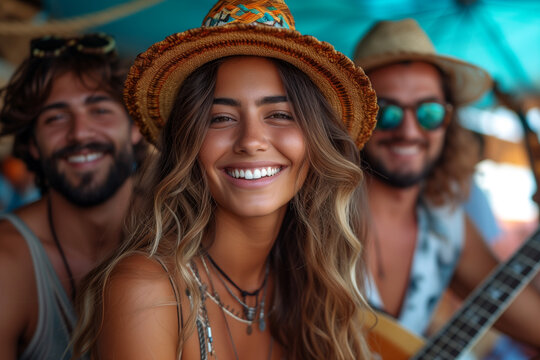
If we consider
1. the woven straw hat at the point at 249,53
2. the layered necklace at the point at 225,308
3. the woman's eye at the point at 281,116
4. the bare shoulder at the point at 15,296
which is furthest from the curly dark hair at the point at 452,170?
the bare shoulder at the point at 15,296

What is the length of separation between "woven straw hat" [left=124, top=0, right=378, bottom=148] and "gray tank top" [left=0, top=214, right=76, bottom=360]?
3.02 ft

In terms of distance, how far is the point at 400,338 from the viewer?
2395mm

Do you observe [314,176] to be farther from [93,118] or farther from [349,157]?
[93,118]

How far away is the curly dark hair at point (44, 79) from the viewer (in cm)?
242

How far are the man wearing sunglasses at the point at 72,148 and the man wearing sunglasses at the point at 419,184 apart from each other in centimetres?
133

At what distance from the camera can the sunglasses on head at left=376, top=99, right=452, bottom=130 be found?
2590 mm

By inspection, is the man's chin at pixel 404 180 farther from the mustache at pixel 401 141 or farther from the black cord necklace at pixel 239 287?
the black cord necklace at pixel 239 287

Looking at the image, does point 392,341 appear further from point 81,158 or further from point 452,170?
point 81,158

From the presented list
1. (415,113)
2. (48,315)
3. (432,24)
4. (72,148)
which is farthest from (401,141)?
(48,315)

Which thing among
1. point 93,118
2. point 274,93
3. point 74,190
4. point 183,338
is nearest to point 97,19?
point 93,118

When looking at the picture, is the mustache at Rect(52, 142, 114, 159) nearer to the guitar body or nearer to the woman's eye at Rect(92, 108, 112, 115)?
the woman's eye at Rect(92, 108, 112, 115)

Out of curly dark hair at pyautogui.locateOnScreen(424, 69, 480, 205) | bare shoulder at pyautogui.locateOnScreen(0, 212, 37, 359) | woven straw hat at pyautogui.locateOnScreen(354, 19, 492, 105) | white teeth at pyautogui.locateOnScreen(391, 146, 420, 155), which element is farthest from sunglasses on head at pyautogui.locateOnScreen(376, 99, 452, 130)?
bare shoulder at pyautogui.locateOnScreen(0, 212, 37, 359)

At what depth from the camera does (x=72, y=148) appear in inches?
92.5

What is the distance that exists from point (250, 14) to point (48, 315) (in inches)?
59.7
